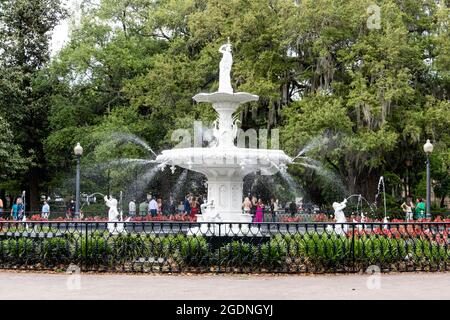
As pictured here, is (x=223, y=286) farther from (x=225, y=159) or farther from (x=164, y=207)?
(x=164, y=207)

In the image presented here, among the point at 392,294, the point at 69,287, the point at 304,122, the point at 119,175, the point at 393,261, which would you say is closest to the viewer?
the point at 392,294

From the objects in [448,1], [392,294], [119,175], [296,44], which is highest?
[448,1]

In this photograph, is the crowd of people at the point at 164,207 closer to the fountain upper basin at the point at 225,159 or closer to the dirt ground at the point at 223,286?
the fountain upper basin at the point at 225,159

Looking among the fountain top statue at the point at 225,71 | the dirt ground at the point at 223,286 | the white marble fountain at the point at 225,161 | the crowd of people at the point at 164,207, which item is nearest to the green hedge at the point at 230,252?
the dirt ground at the point at 223,286

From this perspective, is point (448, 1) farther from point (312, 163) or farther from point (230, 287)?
point (230, 287)

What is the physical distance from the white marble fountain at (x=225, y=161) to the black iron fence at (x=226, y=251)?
2728 mm

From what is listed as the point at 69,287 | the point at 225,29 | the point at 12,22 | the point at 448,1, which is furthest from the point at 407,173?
the point at 69,287

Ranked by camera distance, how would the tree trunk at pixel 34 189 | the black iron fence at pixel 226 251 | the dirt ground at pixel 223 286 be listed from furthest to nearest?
the tree trunk at pixel 34 189, the black iron fence at pixel 226 251, the dirt ground at pixel 223 286

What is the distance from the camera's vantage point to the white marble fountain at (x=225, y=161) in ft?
56.4

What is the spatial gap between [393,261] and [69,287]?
21.4ft

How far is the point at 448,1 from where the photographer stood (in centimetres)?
3488

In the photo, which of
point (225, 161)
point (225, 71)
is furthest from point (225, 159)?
point (225, 71)

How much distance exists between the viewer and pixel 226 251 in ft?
45.7

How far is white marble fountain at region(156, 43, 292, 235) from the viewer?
17188 millimetres
